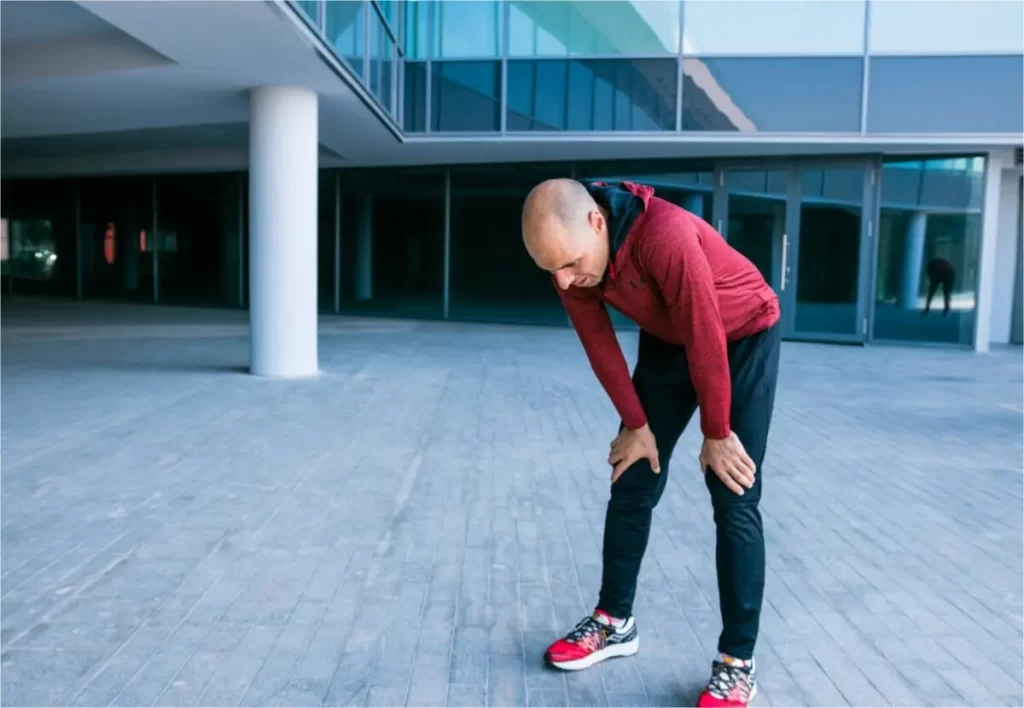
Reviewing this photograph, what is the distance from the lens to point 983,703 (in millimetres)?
2781

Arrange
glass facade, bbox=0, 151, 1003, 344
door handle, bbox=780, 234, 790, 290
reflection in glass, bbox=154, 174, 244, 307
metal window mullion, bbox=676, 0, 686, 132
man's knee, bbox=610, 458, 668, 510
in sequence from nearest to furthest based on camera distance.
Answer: man's knee, bbox=610, 458, 668, 510
metal window mullion, bbox=676, 0, 686, 132
glass facade, bbox=0, 151, 1003, 344
door handle, bbox=780, 234, 790, 290
reflection in glass, bbox=154, 174, 244, 307

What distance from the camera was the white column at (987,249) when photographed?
13.9 meters

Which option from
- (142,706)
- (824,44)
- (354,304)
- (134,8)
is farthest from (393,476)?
(354,304)

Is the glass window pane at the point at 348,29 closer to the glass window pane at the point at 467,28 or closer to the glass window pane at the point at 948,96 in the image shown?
the glass window pane at the point at 467,28

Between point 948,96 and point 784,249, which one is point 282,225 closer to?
point 784,249

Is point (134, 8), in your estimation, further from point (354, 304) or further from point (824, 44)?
point (354, 304)

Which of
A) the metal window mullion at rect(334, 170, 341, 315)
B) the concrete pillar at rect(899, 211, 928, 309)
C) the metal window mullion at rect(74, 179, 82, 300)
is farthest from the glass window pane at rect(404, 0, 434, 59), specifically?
the metal window mullion at rect(74, 179, 82, 300)

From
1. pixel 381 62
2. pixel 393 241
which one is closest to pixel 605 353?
pixel 381 62

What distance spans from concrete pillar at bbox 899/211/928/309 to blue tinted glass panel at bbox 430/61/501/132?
693cm

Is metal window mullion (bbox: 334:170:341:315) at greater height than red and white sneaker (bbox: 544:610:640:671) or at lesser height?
greater

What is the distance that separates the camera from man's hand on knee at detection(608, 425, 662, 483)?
276 centimetres

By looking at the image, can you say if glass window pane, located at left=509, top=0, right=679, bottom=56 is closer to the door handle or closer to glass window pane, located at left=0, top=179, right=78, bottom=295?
the door handle

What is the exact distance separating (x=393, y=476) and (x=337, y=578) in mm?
1760

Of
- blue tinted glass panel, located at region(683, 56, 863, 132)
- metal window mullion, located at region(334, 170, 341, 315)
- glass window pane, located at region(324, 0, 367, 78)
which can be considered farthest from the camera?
metal window mullion, located at region(334, 170, 341, 315)
